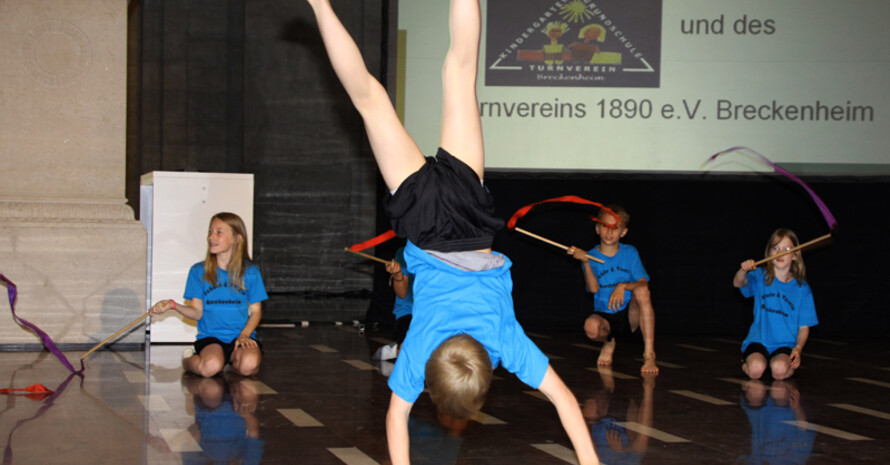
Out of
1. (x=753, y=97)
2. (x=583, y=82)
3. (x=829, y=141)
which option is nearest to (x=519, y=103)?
(x=583, y=82)

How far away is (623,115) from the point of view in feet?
23.9

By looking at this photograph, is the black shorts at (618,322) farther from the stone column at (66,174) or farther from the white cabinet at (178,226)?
the stone column at (66,174)

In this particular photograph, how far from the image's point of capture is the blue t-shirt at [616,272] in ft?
19.3

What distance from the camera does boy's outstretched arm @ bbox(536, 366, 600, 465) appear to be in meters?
2.58

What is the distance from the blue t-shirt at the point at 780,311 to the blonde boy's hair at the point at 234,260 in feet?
10.4

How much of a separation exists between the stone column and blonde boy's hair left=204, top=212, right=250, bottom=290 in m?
1.06

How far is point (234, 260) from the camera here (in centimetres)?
519

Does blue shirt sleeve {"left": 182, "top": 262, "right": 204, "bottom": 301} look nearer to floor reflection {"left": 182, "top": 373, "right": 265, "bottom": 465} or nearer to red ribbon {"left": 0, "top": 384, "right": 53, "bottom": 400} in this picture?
floor reflection {"left": 182, "top": 373, "right": 265, "bottom": 465}

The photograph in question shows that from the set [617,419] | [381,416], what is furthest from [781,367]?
[381,416]

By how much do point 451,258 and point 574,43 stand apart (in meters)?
4.88

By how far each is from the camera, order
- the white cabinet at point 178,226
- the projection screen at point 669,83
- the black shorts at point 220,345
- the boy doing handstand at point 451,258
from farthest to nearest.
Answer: the projection screen at point 669,83
the white cabinet at point 178,226
the black shorts at point 220,345
the boy doing handstand at point 451,258

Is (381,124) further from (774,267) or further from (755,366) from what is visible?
(774,267)

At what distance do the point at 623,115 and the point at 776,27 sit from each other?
1.42 meters

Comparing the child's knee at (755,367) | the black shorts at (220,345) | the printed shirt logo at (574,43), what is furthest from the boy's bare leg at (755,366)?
the black shorts at (220,345)
